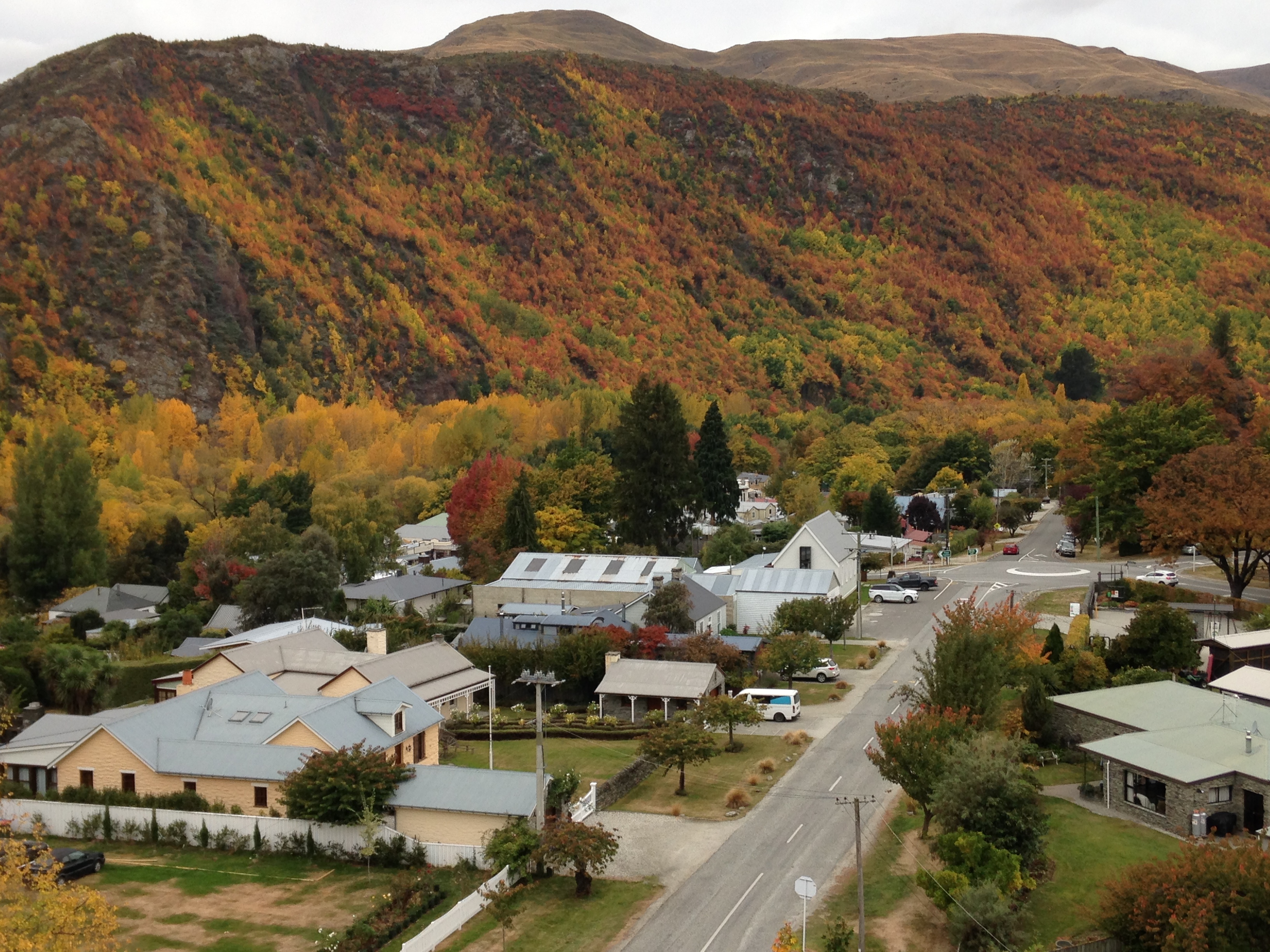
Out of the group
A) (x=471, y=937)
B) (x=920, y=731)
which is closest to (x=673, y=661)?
(x=920, y=731)

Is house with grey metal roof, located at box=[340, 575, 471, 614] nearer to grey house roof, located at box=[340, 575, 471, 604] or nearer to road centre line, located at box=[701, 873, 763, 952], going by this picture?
grey house roof, located at box=[340, 575, 471, 604]

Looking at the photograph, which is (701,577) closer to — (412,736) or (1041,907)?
(412,736)

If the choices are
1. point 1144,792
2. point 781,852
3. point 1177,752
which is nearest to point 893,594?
point 1177,752

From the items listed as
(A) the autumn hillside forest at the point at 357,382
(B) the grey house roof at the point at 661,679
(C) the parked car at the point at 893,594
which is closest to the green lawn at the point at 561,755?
(B) the grey house roof at the point at 661,679

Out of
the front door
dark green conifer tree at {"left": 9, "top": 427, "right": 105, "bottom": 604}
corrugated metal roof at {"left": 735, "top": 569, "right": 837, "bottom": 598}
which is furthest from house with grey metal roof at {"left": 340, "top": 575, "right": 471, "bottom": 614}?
the front door

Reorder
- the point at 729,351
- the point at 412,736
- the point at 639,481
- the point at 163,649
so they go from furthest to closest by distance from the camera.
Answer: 1. the point at 729,351
2. the point at 639,481
3. the point at 163,649
4. the point at 412,736

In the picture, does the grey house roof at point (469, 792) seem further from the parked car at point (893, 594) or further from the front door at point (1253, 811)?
the parked car at point (893, 594)

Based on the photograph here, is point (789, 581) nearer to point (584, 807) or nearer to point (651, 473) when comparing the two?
point (651, 473)
